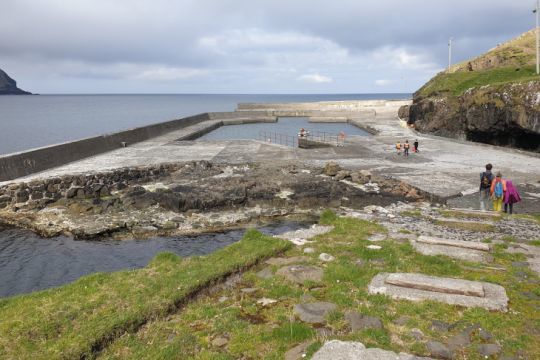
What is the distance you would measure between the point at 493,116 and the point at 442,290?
103ft

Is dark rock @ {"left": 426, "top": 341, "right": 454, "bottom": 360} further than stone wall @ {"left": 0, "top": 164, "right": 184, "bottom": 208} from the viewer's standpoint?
No

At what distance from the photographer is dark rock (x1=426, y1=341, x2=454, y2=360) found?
6324 mm

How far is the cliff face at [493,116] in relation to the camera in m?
31.0

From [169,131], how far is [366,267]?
4932 cm

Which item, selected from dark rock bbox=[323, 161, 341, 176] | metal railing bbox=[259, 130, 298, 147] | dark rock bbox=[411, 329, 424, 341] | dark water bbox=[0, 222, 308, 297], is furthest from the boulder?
metal railing bbox=[259, 130, 298, 147]

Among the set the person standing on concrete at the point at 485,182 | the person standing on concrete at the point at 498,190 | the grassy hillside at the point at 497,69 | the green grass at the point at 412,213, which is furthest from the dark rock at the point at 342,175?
the grassy hillside at the point at 497,69

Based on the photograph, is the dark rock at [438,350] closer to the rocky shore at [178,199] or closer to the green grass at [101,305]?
the green grass at [101,305]

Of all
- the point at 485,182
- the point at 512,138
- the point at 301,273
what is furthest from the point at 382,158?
the point at 301,273

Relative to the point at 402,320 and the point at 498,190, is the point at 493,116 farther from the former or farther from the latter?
the point at 402,320

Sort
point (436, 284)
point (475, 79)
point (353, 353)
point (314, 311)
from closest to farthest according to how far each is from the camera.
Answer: point (353, 353), point (314, 311), point (436, 284), point (475, 79)

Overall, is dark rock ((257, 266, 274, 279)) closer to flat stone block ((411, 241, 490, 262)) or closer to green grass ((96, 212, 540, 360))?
green grass ((96, 212, 540, 360))

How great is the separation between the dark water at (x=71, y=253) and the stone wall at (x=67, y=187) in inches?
136

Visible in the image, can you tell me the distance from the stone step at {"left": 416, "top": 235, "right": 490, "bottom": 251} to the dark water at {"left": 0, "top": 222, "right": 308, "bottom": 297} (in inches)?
292

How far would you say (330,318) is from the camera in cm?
752
